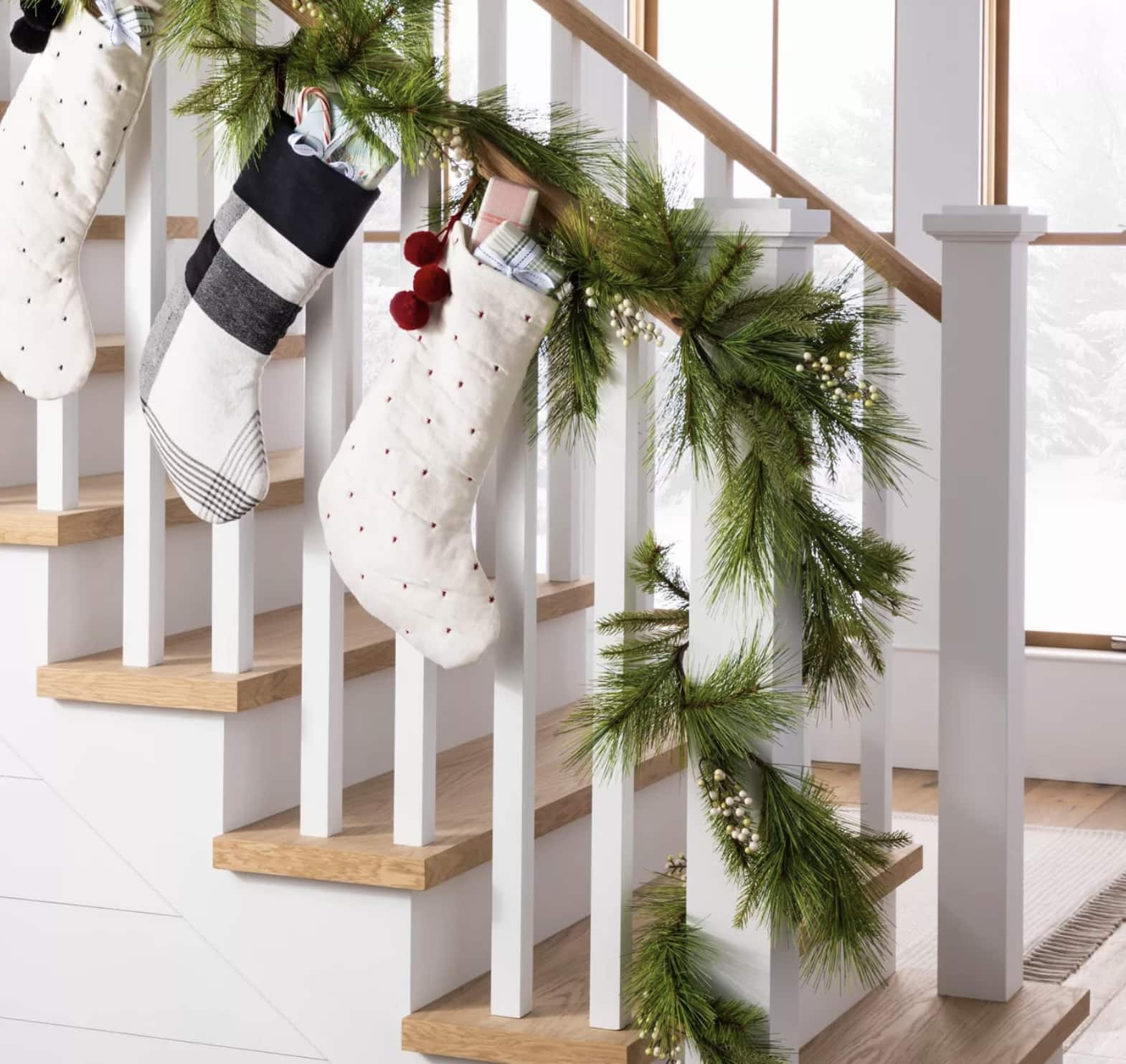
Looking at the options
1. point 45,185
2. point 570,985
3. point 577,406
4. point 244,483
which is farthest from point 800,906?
point 45,185

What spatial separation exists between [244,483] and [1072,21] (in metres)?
3.59

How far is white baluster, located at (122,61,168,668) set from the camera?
1840 millimetres

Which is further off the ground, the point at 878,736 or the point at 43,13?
the point at 43,13

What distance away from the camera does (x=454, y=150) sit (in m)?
1.60

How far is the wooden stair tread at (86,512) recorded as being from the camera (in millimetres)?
1858

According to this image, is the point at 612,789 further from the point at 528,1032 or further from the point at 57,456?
the point at 57,456

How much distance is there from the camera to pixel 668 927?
65.8 inches

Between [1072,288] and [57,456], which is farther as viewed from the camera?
[1072,288]

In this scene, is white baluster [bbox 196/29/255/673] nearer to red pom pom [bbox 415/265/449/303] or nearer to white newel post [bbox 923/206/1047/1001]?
red pom pom [bbox 415/265/449/303]

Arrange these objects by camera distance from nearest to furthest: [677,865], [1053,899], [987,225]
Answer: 1. [677,865]
2. [987,225]
3. [1053,899]

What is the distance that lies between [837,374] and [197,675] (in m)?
0.81

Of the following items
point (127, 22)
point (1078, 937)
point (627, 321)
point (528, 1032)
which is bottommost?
point (1078, 937)

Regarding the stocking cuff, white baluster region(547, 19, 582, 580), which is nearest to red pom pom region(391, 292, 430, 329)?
the stocking cuff

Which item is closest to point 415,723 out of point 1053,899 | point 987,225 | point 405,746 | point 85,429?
point 405,746
